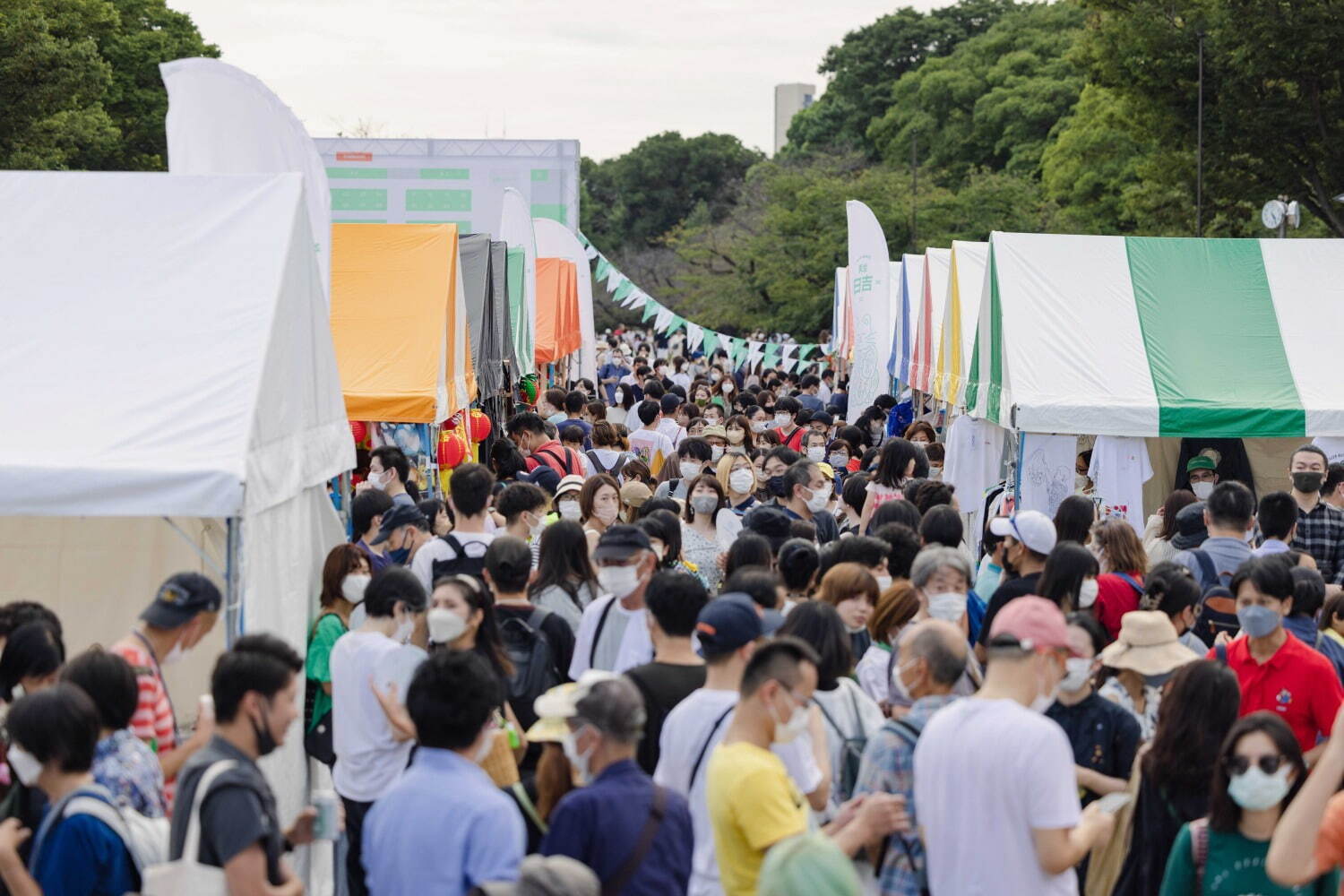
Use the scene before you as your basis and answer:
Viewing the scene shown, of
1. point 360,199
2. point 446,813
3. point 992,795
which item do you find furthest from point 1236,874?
point 360,199

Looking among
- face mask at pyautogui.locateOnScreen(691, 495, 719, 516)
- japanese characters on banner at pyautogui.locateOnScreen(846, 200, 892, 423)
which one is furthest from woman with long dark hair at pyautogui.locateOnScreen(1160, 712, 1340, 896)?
japanese characters on banner at pyautogui.locateOnScreen(846, 200, 892, 423)

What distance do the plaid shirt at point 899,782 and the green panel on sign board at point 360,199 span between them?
38909 millimetres

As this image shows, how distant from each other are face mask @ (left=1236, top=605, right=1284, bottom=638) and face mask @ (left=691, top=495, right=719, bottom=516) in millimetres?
3054

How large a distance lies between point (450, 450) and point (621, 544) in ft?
20.3

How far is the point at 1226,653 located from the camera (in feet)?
18.8

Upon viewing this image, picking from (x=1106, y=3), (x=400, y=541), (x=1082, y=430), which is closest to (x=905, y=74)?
(x=1106, y=3)

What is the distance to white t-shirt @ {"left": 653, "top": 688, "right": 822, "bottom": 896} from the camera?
4.08 meters

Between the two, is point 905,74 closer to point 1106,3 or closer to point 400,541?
point 1106,3

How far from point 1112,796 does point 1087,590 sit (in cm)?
181

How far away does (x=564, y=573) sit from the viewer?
6.30 meters

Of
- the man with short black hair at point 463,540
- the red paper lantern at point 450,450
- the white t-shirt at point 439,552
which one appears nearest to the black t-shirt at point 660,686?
the man with short black hair at point 463,540

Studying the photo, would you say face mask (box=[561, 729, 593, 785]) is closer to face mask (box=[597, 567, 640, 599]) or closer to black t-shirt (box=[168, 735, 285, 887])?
black t-shirt (box=[168, 735, 285, 887])

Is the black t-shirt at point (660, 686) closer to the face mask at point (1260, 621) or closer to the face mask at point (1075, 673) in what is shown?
the face mask at point (1075, 673)

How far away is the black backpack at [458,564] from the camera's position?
665 centimetres
